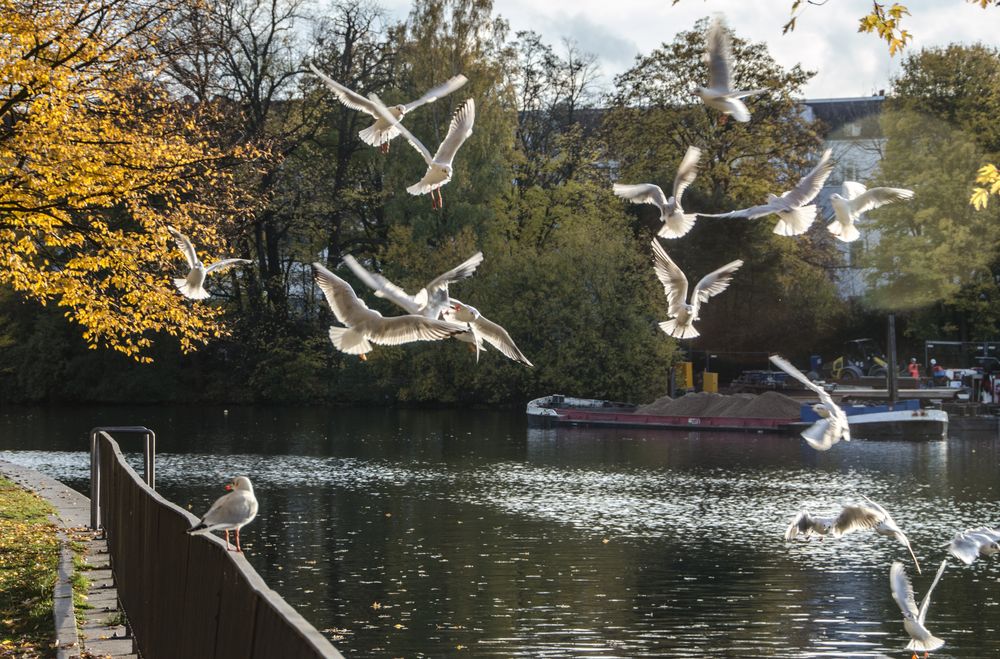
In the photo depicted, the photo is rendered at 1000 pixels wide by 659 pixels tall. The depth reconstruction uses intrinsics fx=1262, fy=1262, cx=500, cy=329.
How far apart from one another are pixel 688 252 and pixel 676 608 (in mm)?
37449

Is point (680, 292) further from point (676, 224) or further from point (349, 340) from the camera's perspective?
point (349, 340)

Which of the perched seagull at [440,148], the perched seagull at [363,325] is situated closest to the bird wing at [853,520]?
the perched seagull at [363,325]

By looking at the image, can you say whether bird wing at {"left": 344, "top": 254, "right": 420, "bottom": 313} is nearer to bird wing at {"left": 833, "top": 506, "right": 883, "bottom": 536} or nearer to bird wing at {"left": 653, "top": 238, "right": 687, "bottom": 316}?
bird wing at {"left": 653, "top": 238, "right": 687, "bottom": 316}

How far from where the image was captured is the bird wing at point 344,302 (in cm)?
747

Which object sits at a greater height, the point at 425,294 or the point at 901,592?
the point at 425,294

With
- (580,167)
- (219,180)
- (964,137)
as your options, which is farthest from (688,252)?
(219,180)

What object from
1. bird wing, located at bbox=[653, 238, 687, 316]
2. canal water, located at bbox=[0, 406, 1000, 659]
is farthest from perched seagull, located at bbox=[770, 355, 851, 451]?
canal water, located at bbox=[0, 406, 1000, 659]

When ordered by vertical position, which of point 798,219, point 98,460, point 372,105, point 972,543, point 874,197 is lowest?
point 972,543

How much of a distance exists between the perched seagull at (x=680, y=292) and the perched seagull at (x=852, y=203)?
38.7 inches

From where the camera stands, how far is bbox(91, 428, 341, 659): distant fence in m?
4.11

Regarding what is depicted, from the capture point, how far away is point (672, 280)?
31.5 ft

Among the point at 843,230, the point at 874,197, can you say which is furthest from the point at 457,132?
the point at 874,197

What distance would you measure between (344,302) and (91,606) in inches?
140

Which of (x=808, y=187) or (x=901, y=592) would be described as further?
(x=808, y=187)
